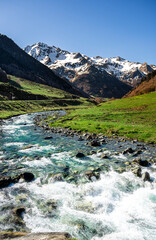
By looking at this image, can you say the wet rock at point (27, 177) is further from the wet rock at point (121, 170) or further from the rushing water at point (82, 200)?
the wet rock at point (121, 170)

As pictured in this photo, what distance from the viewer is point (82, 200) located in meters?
9.57

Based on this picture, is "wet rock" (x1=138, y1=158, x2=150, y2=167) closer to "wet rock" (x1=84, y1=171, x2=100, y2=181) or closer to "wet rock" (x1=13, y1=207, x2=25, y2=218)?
"wet rock" (x1=84, y1=171, x2=100, y2=181)

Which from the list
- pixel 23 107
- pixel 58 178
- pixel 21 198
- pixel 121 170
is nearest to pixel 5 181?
pixel 21 198

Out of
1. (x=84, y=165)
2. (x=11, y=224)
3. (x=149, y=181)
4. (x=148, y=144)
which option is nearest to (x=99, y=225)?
(x=11, y=224)

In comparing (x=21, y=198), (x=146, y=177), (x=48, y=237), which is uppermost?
(x=48, y=237)

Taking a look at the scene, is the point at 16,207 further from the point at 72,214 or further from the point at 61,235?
the point at 61,235

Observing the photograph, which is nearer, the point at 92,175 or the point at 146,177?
the point at 146,177

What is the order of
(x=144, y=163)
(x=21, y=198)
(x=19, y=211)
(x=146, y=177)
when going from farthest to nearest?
(x=144, y=163) < (x=146, y=177) < (x=21, y=198) < (x=19, y=211)

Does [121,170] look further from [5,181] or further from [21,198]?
[5,181]

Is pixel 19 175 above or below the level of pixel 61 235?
below

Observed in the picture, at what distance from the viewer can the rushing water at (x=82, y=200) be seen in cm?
735

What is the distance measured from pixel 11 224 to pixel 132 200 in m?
7.41

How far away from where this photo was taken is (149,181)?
11.5m

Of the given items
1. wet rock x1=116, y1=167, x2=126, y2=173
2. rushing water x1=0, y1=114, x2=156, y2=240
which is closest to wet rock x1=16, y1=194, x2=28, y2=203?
rushing water x1=0, y1=114, x2=156, y2=240
